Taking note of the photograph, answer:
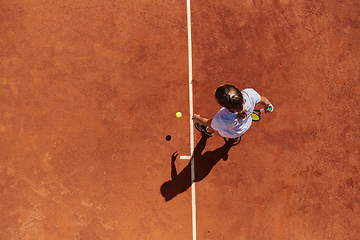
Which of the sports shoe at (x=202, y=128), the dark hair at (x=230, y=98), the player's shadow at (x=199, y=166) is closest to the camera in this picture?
the dark hair at (x=230, y=98)

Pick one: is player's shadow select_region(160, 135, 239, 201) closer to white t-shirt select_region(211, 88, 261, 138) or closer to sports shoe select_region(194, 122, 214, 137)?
sports shoe select_region(194, 122, 214, 137)

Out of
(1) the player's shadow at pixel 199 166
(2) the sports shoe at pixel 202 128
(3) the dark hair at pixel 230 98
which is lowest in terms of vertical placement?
(1) the player's shadow at pixel 199 166

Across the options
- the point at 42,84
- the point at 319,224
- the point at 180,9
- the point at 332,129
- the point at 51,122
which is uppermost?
the point at 180,9

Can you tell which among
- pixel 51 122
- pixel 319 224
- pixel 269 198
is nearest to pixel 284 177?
pixel 269 198

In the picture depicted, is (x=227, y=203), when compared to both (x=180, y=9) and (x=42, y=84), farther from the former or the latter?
(x=42, y=84)

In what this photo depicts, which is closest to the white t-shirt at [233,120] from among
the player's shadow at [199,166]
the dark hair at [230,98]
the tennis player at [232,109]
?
the tennis player at [232,109]

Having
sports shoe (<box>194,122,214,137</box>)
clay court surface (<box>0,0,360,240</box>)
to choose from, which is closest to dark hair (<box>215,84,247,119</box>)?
sports shoe (<box>194,122,214,137</box>)

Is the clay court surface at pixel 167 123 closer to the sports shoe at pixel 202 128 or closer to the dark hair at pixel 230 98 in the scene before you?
the sports shoe at pixel 202 128
